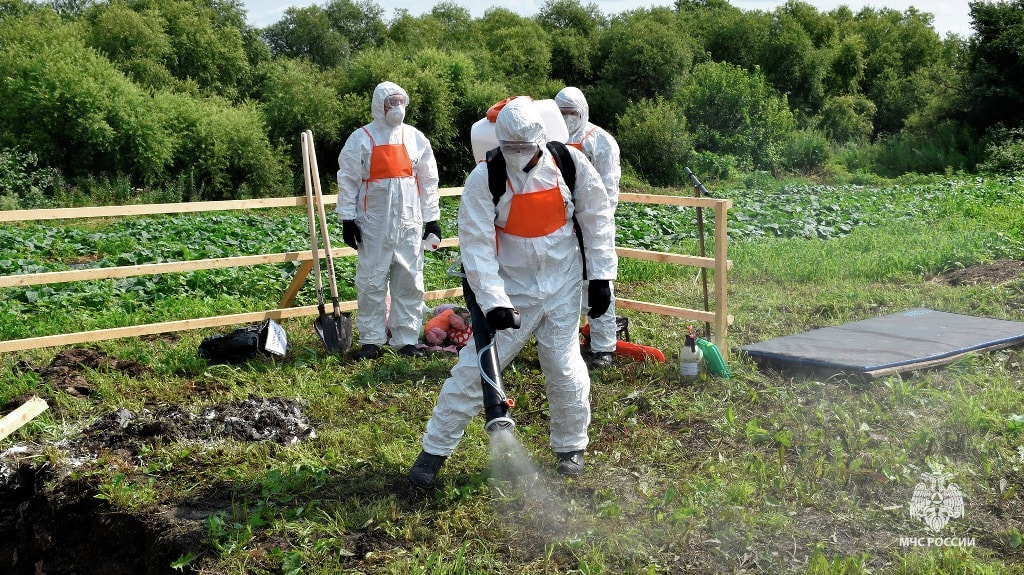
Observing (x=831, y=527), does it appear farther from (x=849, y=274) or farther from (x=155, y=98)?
(x=155, y=98)

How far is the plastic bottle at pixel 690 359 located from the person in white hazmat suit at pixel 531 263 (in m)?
1.51

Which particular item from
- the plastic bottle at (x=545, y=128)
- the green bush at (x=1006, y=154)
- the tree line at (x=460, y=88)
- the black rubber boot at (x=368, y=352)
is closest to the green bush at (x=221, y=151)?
the tree line at (x=460, y=88)

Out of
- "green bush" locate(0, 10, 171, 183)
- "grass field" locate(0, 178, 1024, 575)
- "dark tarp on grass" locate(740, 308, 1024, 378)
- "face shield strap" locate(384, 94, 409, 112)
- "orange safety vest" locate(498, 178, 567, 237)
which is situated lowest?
"grass field" locate(0, 178, 1024, 575)

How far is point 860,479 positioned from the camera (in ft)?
13.7

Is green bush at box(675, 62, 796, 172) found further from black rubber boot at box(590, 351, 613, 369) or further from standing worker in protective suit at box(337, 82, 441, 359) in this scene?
black rubber boot at box(590, 351, 613, 369)

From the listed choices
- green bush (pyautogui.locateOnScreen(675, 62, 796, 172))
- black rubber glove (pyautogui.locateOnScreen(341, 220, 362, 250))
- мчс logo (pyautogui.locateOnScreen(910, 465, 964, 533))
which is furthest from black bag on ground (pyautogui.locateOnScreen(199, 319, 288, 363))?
green bush (pyautogui.locateOnScreen(675, 62, 796, 172))

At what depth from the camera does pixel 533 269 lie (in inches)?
163

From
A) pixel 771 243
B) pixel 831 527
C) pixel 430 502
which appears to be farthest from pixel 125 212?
pixel 771 243

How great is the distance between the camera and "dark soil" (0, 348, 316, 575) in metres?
→ 3.97

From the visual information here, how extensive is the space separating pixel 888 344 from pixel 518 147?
10.9ft

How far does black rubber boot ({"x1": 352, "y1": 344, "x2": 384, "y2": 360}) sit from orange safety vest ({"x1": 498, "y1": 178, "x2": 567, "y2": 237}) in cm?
273

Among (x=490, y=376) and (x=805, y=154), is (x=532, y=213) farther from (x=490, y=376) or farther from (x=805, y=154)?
(x=805, y=154)

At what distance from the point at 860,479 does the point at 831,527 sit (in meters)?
0.53

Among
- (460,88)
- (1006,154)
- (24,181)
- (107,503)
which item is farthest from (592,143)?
(1006,154)
